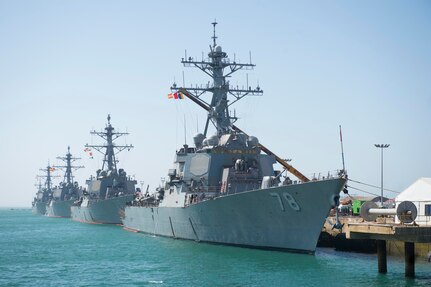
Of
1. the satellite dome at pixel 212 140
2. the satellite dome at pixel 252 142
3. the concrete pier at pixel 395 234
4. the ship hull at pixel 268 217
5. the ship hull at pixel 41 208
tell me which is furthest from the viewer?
the ship hull at pixel 41 208

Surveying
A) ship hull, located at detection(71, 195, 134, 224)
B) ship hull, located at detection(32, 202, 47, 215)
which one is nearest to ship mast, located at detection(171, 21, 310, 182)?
ship hull, located at detection(71, 195, 134, 224)

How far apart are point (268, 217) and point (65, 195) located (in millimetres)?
65663

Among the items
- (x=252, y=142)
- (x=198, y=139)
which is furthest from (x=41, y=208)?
(x=252, y=142)

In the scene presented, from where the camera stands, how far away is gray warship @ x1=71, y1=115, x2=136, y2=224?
184ft

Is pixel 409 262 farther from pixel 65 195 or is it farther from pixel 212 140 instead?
pixel 65 195

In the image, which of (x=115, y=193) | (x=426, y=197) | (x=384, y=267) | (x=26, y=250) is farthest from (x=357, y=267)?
(x=115, y=193)

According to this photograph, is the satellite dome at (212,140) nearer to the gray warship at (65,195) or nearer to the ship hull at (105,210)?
the ship hull at (105,210)

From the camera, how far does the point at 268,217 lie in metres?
24.6

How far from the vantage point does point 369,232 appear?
1928 cm

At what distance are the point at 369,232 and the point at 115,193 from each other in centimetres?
4346

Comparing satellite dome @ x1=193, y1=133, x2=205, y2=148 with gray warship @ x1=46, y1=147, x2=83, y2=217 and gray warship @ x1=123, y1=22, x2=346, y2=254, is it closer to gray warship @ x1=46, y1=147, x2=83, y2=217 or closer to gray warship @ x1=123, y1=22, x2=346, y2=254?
gray warship @ x1=123, y1=22, x2=346, y2=254

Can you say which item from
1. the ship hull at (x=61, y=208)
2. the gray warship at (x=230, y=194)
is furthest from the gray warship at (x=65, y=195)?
the gray warship at (x=230, y=194)

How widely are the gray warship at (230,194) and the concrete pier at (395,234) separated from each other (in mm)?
2772

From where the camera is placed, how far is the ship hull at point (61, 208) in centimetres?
7984
